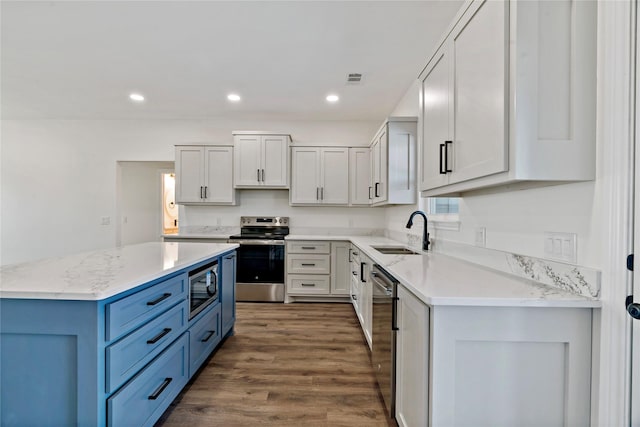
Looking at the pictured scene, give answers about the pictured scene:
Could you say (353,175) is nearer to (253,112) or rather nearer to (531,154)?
(253,112)

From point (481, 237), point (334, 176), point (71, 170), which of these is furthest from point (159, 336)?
point (71, 170)

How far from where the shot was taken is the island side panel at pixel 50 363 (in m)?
1.18

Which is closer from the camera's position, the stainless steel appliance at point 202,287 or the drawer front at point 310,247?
the stainless steel appliance at point 202,287

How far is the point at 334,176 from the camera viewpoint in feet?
14.3

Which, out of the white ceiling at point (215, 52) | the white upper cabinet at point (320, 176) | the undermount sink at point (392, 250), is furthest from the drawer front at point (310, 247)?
the white ceiling at point (215, 52)

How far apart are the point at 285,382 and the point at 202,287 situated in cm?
93

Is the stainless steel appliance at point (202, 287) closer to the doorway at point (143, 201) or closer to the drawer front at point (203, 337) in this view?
the drawer front at point (203, 337)

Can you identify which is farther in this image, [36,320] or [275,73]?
[275,73]

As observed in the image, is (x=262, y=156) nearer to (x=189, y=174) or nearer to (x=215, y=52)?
(x=189, y=174)

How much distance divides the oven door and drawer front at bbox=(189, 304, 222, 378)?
150 cm

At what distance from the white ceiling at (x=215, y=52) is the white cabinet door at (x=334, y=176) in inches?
24.5

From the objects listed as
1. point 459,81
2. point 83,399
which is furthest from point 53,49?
point 459,81

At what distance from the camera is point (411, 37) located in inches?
96.0

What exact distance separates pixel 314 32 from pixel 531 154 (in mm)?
1989
